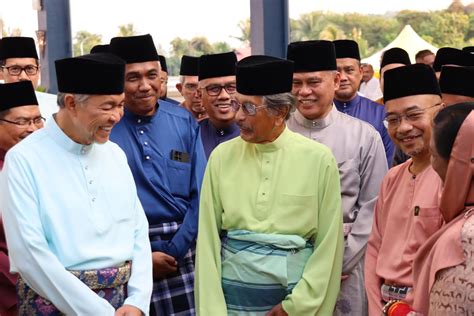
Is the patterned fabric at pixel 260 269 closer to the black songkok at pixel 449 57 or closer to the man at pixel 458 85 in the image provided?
the man at pixel 458 85

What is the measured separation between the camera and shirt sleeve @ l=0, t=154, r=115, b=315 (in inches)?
131

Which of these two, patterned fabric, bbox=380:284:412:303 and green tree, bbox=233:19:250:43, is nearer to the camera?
patterned fabric, bbox=380:284:412:303

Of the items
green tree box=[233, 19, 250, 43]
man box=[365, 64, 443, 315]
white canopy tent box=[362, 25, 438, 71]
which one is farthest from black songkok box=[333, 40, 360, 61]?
green tree box=[233, 19, 250, 43]

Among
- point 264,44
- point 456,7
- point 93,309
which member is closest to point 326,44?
point 93,309

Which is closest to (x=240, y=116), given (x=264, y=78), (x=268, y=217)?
(x=264, y=78)

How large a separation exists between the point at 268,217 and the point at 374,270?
459 millimetres

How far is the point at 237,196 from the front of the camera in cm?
382

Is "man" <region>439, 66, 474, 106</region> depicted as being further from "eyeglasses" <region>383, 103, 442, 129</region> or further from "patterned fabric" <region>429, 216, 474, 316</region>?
"patterned fabric" <region>429, 216, 474, 316</region>

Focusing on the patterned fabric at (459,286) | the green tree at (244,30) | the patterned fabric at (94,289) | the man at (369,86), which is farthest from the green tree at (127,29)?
the patterned fabric at (459,286)

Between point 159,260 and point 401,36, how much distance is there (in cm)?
890

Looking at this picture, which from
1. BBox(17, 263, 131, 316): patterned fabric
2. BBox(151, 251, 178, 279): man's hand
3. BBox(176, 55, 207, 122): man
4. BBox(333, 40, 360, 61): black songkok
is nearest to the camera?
BBox(17, 263, 131, 316): patterned fabric

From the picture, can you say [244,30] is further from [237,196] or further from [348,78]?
A: [237,196]

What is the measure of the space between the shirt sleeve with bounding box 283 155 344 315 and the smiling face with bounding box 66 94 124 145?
2.92 ft

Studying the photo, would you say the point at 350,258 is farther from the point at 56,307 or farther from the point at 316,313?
the point at 56,307
